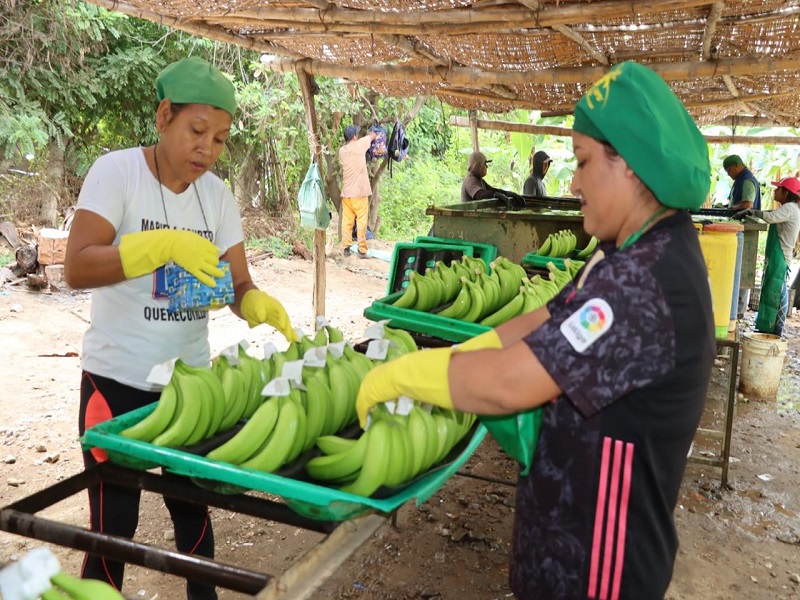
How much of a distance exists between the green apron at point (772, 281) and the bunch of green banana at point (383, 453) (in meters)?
7.72

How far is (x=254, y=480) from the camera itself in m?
1.55

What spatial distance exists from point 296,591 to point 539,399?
62cm

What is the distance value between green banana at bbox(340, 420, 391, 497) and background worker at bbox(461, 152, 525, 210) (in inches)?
204

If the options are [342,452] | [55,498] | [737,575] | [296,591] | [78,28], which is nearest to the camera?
[296,591]

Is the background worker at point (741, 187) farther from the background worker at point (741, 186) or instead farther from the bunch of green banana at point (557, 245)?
the bunch of green banana at point (557, 245)

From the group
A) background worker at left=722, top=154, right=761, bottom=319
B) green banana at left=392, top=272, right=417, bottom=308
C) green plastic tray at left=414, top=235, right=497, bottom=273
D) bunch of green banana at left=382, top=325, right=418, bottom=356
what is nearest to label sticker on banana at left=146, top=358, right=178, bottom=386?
bunch of green banana at left=382, top=325, right=418, bottom=356

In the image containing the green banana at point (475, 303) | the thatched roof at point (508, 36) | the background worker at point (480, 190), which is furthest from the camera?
the background worker at point (480, 190)

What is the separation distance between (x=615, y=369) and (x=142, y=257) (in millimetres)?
1449

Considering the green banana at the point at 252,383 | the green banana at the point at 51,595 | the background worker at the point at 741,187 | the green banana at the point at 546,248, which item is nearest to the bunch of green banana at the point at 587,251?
the green banana at the point at 546,248

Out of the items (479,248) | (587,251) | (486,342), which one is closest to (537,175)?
(587,251)

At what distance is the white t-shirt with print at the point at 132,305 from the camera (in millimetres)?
2197

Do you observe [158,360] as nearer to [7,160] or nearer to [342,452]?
[342,452]

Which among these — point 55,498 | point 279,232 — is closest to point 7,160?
point 279,232

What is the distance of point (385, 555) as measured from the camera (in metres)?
3.64
